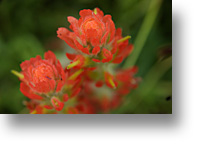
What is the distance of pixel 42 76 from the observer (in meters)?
0.90

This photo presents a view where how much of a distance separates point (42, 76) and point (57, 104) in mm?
120

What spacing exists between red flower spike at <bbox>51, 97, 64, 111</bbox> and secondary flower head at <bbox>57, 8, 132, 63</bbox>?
20 cm

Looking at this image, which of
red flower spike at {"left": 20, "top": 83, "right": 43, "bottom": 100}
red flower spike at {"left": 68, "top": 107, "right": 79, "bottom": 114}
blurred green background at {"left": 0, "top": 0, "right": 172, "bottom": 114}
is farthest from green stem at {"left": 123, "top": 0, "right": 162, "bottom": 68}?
red flower spike at {"left": 20, "top": 83, "right": 43, "bottom": 100}

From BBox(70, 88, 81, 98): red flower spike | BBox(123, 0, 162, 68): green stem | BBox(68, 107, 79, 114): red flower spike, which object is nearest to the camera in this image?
BBox(70, 88, 81, 98): red flower spike

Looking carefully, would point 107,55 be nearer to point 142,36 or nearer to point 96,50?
point 96,50

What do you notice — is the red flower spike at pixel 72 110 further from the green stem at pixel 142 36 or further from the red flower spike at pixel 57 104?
the green stem at pixel 142 36

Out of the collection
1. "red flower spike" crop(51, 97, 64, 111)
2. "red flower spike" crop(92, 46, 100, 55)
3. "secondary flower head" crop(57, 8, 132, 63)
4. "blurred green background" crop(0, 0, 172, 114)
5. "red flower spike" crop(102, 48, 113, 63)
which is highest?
"blurred green background" crop(0, 0, 172, 114)

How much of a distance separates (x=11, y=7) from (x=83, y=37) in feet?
1.73

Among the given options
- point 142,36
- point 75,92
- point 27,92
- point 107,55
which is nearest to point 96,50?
point 107,55

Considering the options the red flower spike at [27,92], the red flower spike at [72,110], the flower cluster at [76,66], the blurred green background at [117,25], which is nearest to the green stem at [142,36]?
the blurred green background at [117,25]

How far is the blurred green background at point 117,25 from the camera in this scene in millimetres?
1158

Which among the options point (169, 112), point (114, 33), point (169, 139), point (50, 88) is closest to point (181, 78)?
point (169, 112)

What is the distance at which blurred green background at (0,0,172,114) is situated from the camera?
3.80ft

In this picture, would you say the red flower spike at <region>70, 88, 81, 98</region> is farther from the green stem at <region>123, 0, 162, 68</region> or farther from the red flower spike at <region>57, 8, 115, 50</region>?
the green stem at <region>123, 0, 162, 68</region>
